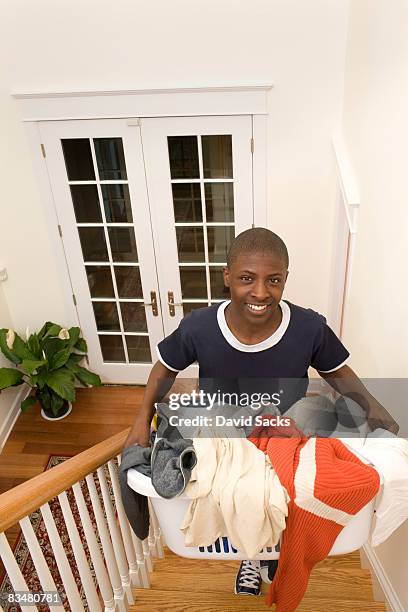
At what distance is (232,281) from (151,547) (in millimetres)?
1287

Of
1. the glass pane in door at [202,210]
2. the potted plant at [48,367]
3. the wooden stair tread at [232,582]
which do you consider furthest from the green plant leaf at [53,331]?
the wooden stair tread at [232,582]

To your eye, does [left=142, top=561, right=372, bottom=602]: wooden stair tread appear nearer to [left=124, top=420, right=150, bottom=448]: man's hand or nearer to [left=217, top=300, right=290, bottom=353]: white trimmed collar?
[left=124, top=420, right=150, bottom=448]: man's hand

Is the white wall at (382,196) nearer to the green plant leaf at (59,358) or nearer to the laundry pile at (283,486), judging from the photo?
the laundry pile at (283,486)

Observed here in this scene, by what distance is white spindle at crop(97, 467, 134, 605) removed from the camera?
164 cm

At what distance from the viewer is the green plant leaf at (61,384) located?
11.8 feet

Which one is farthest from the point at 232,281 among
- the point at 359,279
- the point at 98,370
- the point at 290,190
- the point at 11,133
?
the point at 98,370

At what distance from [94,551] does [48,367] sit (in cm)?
221

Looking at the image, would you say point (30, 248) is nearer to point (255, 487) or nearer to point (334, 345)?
point (334, 345)

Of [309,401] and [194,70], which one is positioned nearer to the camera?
[309,401]

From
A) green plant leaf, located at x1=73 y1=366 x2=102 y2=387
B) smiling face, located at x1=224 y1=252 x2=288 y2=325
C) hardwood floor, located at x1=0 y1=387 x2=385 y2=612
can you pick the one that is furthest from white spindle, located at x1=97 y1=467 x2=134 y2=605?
green plant leaf, located at x1=73 y1=366 x2=102 y2=387

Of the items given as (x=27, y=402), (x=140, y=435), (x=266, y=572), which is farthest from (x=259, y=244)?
(x=27, y=402)

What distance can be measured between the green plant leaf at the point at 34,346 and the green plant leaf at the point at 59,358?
0.32 feet

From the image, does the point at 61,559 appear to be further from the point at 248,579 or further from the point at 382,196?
the point at 382,196

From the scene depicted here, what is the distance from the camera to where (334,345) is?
5.36ft
